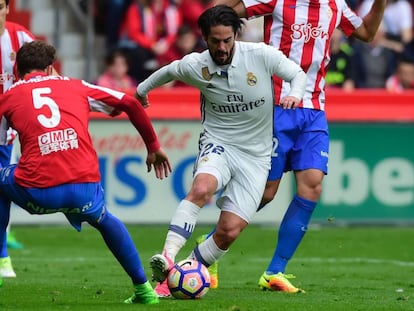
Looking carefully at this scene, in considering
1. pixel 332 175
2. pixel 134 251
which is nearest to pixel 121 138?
pixel 332 175

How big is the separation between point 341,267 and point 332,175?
3.42 m

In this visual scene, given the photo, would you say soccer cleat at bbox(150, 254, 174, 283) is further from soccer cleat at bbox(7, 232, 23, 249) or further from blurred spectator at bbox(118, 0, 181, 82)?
blurred spectator at bbox(118, 0, 181, 82)

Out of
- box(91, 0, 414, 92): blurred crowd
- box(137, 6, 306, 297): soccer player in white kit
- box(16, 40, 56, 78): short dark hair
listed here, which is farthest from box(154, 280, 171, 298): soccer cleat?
box(91, 0, 414, 92): blurred crowd

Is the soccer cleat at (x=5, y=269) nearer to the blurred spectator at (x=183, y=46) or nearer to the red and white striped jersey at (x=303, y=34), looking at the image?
the red and white striped jersey at (x=303, y=34)

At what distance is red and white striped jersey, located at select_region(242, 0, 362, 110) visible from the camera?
32.1 feet

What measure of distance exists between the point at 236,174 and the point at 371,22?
78.4 inches

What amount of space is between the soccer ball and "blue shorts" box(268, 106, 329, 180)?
4.46 ft

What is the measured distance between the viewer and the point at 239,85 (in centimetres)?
902

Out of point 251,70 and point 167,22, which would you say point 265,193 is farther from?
point 167,22

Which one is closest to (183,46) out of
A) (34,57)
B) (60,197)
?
(34,57)

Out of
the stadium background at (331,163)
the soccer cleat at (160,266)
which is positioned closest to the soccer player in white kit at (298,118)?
the soccer cleat at (160,266)

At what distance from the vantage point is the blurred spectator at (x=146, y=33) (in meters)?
18.7

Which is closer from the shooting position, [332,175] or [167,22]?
[332,175]

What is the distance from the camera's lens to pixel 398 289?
9.80 metres
